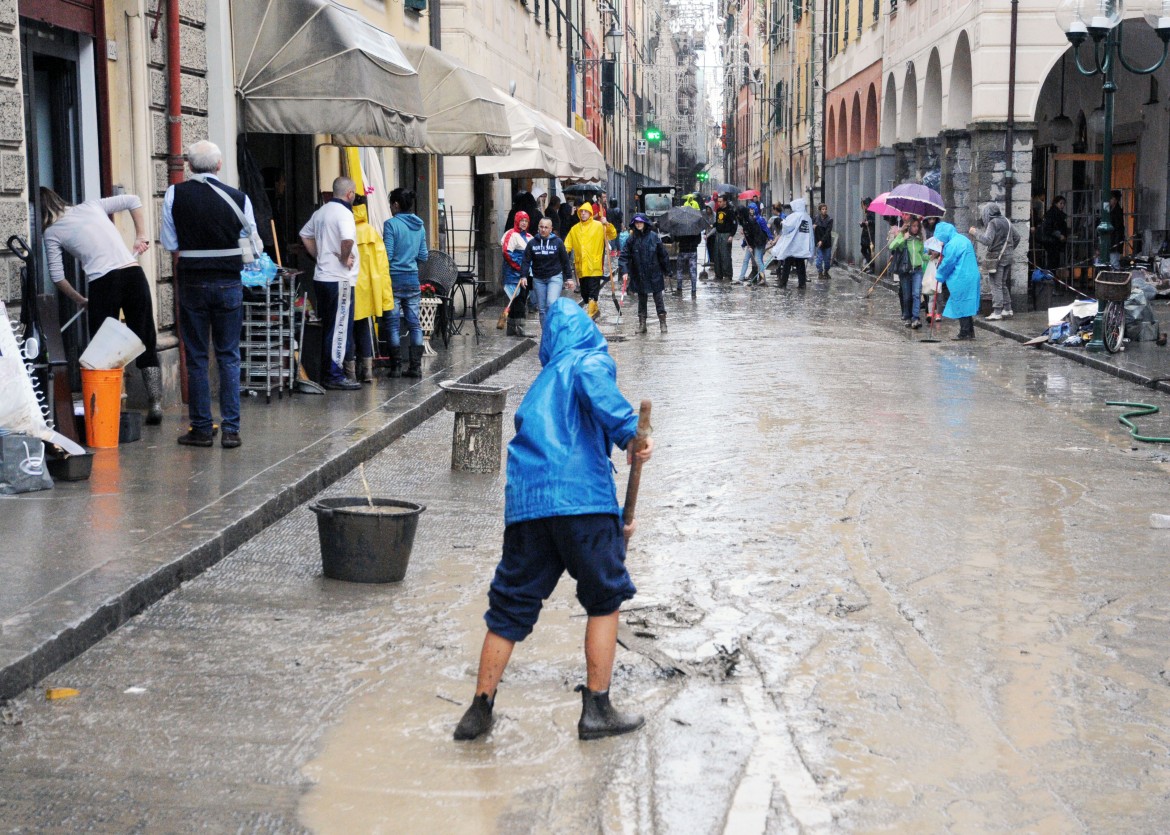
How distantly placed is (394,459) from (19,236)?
8.95 feet

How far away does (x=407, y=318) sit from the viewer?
14141mm

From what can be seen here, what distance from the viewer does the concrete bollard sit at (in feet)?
30.7

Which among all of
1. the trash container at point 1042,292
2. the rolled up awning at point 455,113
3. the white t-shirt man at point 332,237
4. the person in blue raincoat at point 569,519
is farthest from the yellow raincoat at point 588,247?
the person in blue raincoat at point 569,519

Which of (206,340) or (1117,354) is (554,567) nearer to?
(206,340)

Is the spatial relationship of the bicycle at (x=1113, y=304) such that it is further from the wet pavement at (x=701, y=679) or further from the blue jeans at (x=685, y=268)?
the blue jeans at (x=685, y=268)

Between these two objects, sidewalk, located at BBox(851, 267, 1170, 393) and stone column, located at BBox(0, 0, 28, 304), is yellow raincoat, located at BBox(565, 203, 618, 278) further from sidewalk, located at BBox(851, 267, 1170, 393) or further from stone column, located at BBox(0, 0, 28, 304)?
stone column, located at BBox(0, 0, 28, 304)

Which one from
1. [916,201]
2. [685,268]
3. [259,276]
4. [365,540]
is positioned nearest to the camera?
[365,540]

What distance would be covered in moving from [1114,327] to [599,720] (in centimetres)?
1389

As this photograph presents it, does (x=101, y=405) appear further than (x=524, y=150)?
No

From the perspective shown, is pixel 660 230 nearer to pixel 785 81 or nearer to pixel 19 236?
pixel 19 236

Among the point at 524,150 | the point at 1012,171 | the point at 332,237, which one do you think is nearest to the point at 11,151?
the point at 332,237

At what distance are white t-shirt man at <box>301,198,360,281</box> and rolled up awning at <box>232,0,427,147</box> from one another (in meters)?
0.76

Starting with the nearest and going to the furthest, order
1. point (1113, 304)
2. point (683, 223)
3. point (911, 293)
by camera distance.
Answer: point (1113, 304), point (911, 293), point (683, 223)

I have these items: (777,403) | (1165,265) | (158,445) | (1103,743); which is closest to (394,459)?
(158,445)
